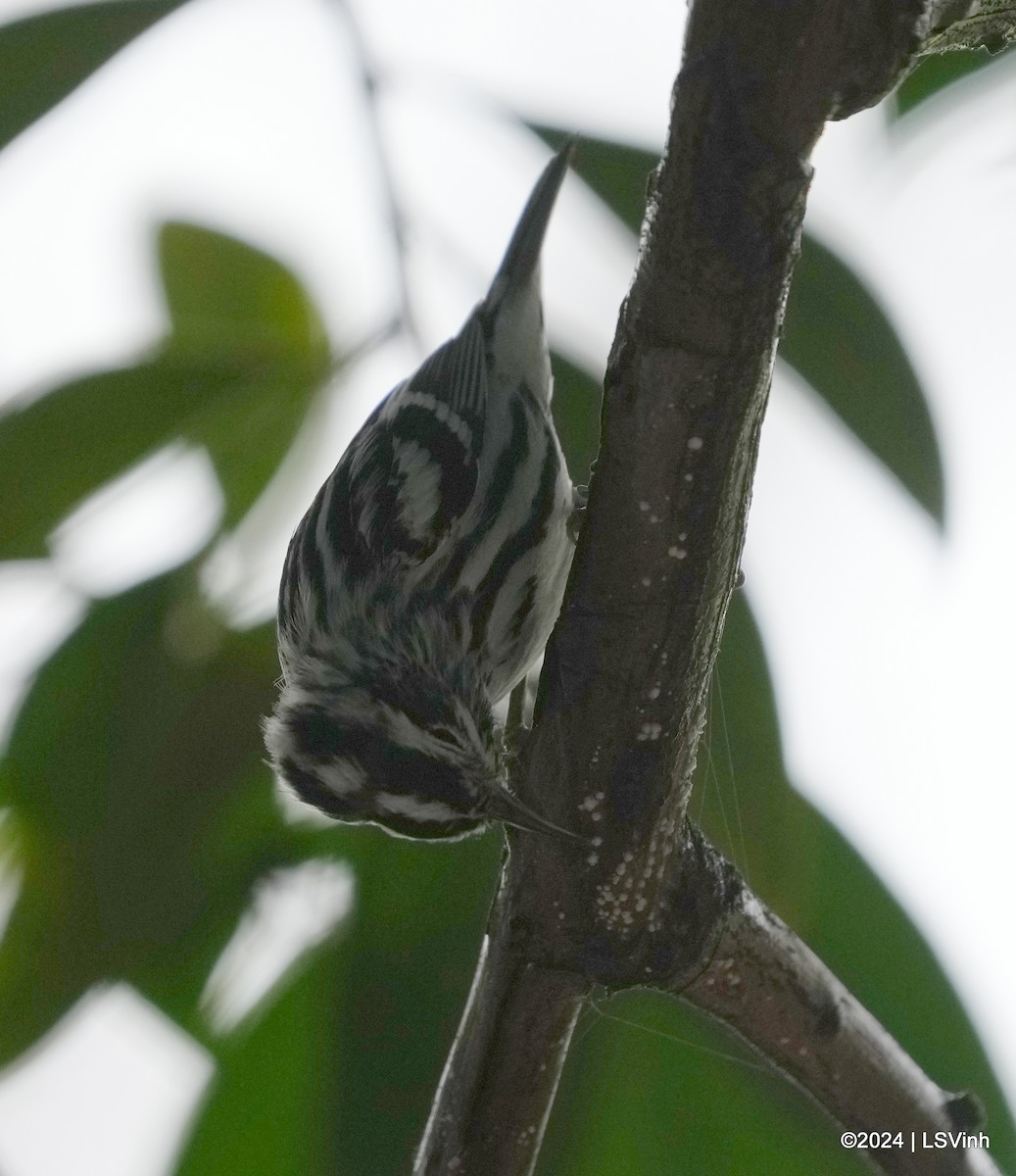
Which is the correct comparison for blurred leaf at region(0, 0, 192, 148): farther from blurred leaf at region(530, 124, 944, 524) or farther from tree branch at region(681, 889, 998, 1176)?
tree branch at region(681, 889, 998, 1176)

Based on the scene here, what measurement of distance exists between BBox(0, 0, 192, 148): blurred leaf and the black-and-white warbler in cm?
38

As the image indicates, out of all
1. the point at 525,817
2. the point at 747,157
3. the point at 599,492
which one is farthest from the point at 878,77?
the point at 525,817

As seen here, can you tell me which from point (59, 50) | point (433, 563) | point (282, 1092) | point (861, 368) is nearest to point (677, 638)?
point (861, 368)

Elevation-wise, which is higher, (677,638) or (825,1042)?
(677,638)

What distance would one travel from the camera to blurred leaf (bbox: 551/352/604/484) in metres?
1.08

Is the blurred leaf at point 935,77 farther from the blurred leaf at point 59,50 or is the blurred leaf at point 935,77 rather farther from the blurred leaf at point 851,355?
the blurred leaf at point 59,50

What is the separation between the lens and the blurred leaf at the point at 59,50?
102 cm

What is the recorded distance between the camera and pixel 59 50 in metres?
1.03

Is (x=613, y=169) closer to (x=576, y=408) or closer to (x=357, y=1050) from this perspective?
(x=576, y=408)

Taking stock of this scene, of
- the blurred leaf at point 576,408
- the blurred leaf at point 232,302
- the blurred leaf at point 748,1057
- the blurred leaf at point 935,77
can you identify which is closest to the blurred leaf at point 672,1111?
the blurred leaf at point 748,1057

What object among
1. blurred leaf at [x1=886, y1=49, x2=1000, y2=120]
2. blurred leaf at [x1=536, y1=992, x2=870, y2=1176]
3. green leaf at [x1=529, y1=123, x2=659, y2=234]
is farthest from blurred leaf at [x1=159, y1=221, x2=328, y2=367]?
blurred leaf at [x1=536, y1=992, x2=870, y2=1176]

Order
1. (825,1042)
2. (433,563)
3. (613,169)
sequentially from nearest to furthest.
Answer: (825,1042)
(613,169)
(433,563)

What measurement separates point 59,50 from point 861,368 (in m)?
0.72

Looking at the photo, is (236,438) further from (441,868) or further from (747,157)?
(747,157)
